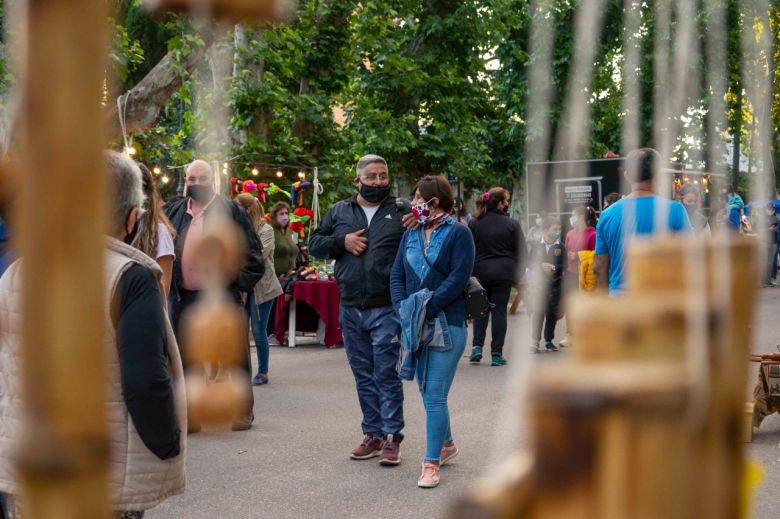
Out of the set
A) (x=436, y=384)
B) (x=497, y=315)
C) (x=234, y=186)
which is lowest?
(x=436, y=384)

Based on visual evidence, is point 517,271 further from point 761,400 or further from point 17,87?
point 17,87

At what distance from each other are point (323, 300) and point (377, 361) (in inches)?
232

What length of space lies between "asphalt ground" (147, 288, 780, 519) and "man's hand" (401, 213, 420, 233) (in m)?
0.90

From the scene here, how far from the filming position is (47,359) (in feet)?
1.23

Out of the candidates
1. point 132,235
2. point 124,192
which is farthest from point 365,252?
point 124,192

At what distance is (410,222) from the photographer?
565cm

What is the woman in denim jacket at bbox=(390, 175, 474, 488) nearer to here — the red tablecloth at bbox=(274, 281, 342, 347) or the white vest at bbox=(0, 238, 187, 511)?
the white vest at bbox=(0, 238, 187, 511)

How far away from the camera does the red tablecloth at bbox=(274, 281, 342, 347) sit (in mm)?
11770

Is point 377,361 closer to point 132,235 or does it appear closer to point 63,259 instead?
point 132,235

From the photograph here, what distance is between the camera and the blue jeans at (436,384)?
17.8ft

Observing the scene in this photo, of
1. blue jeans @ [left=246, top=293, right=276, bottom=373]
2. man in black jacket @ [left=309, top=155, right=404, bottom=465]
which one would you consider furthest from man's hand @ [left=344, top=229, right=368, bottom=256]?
blue jeans @ [left=246, top=293, right=276, bottom=373]

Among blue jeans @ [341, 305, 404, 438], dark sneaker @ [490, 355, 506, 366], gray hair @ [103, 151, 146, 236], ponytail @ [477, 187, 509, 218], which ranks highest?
ponytail @ [477, 187, 509, 218]

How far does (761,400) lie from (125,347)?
15.6 feet

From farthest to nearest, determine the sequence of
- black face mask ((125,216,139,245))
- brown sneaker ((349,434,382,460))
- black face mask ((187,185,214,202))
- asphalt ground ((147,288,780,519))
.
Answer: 1. brown sneaker ((349,434,382,460))
2. asphalt ground ((147,288,780,519))
3. black face mask ((125,216,139,245))
4. black face mask ((187,185,214,202))
